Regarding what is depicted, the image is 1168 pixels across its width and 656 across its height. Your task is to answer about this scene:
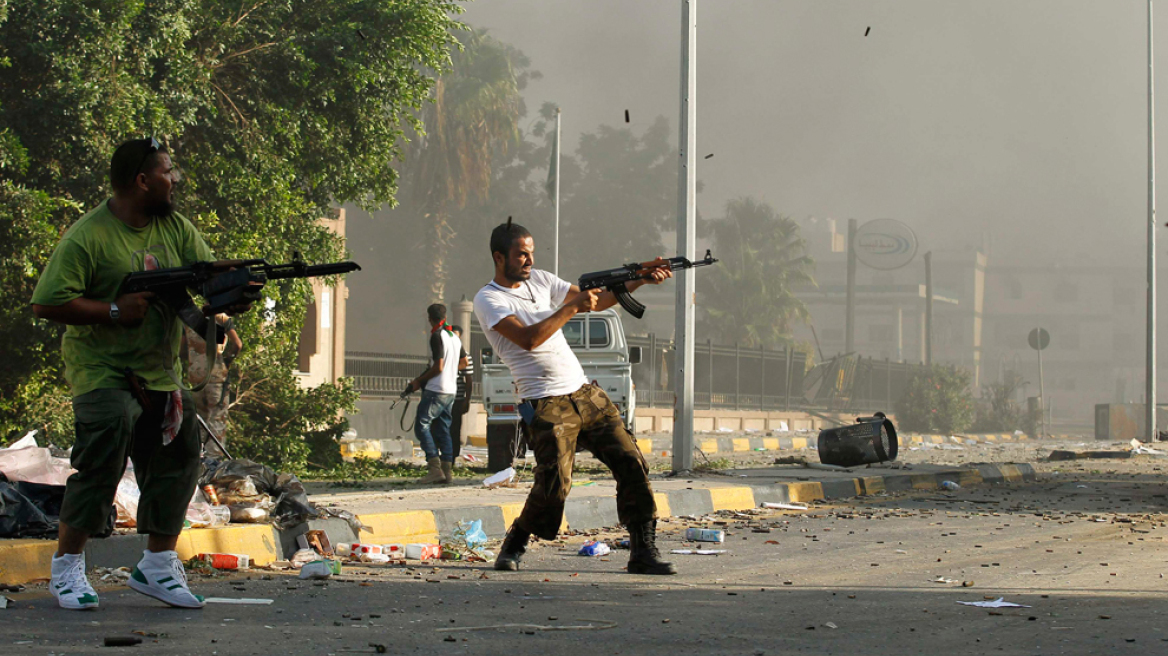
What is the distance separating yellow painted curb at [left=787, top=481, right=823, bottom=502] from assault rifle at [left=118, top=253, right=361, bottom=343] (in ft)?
24.7

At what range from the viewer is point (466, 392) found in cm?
1362

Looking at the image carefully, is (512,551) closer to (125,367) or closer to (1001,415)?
(125,367)

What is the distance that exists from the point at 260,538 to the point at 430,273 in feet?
108

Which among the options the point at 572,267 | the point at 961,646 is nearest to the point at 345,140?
the point at 961,646

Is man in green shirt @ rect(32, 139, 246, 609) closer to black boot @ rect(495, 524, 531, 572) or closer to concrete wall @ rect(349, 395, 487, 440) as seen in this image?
black boot @ rect(495, 524, 531, 572)

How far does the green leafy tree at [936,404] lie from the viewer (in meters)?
38.4

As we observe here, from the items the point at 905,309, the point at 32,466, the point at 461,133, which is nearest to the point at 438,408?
the point at 32,466

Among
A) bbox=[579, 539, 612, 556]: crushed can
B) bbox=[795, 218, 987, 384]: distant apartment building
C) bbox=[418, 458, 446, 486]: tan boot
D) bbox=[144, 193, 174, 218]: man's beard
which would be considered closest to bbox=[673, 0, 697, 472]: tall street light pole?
bbox=[418, 458, 446, 486]: tan boot

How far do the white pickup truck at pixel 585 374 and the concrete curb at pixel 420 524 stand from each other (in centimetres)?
301

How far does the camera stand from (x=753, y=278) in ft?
173

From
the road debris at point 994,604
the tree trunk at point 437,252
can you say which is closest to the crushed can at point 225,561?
the road debris at point 994,604

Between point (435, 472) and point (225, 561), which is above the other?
point (435, 472)

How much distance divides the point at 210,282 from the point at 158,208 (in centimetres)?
46

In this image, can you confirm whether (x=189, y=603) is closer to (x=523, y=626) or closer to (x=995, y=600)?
(x=523, y=626)
